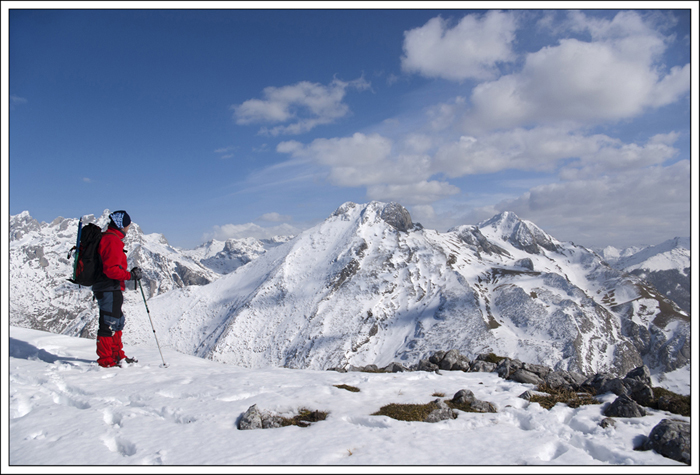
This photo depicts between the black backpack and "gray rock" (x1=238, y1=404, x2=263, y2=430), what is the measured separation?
7942mm

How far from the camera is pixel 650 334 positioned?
192875 millimetres

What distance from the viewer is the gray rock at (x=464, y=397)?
10209mm

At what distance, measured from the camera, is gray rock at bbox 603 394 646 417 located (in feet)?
28.5

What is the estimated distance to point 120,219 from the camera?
1268 centimetres

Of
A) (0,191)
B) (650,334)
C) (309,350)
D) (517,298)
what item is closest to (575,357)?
(517,298)

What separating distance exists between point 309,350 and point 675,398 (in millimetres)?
174509

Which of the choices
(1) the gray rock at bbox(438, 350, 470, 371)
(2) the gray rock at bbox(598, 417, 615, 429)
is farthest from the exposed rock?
(2) the gray rock at bbox(598, 417, 615, 429)

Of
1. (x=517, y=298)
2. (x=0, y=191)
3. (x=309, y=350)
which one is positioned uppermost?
(x=0, y=191)

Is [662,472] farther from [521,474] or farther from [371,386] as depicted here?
[371,386]

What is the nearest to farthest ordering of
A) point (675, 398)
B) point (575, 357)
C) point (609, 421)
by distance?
point (609, 421)
point (675, 398)
point (575, 357)

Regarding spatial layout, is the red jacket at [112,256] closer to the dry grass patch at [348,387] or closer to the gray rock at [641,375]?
the dry grass patch at [348,387]

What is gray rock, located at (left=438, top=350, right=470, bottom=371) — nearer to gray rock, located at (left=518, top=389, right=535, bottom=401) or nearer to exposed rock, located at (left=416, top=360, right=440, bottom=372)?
exposed rock, located at (left=416, top=360, right=440, bottom=372)

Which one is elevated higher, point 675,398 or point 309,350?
point 675,398

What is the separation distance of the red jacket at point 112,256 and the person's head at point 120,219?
16 centimetres
